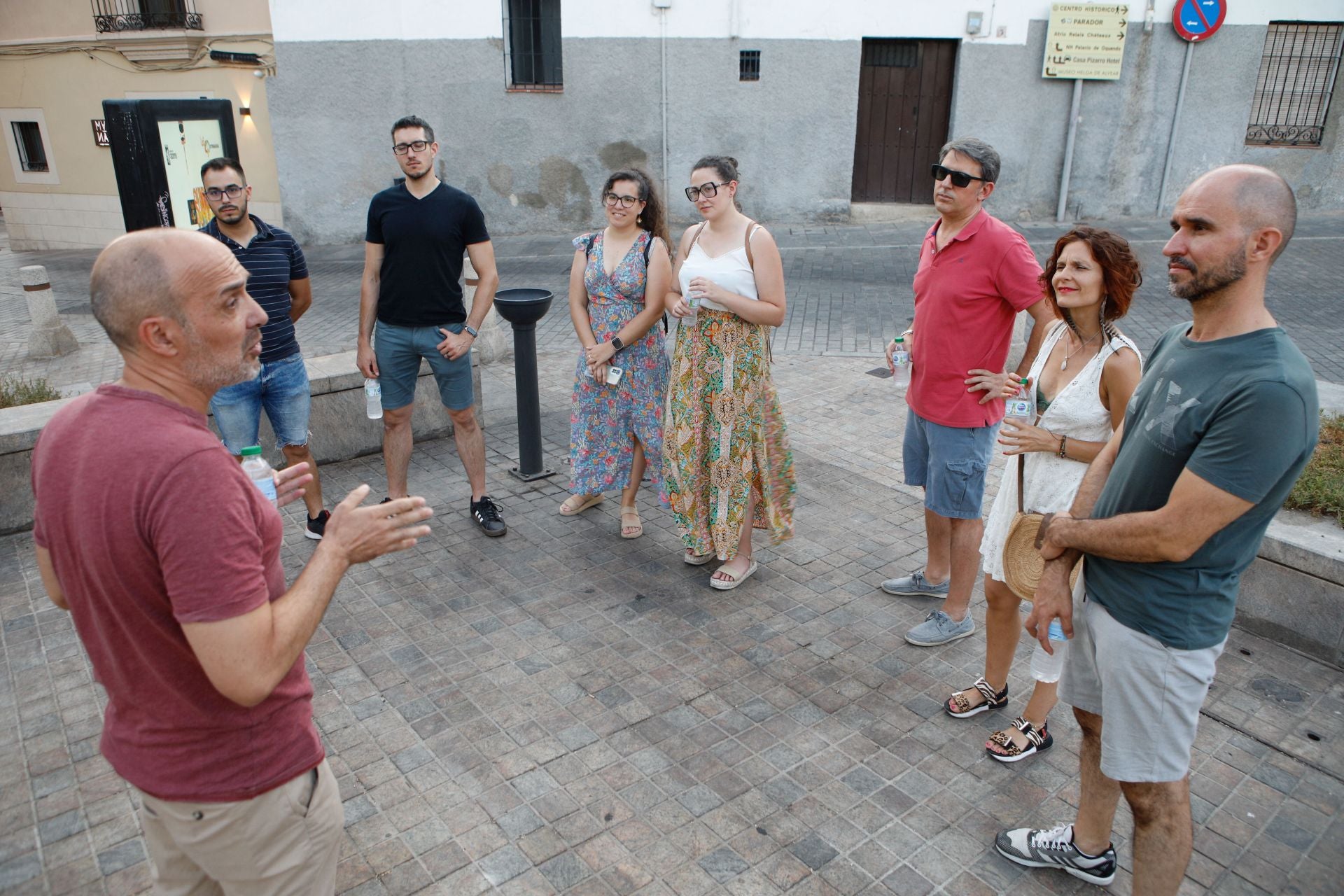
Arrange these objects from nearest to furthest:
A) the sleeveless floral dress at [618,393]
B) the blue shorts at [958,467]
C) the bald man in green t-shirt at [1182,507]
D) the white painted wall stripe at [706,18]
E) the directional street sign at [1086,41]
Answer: the bald man in green t-shirt at [1182,507]
the blue shorts at [958,467]
the sleeveless floral dress at [618,393]
the directional street sign at [1086,41]
the white painted wall stripe at [706,18]

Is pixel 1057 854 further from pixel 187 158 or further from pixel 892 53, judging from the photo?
pixel 892 53

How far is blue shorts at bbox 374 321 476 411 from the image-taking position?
4.99m

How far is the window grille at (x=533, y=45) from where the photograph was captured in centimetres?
1462

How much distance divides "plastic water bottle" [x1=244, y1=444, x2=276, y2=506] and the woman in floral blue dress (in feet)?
7.35

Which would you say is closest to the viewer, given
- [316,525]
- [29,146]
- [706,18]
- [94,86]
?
[316,525]

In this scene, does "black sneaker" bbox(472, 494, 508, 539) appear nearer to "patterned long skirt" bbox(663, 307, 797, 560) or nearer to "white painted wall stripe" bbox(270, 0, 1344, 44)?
"patterned long skirt" bbox(663, 307, 797, 560)

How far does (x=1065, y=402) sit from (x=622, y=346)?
243 centimetres

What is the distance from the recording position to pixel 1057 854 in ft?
9.47

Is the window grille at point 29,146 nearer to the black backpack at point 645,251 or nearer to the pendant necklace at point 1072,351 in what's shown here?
the black backpack at point 645,251

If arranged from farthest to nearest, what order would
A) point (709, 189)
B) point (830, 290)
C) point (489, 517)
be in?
point (830, 290) → point (489, 517) → point (709, 189)

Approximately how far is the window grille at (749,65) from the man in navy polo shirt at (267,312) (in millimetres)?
11323

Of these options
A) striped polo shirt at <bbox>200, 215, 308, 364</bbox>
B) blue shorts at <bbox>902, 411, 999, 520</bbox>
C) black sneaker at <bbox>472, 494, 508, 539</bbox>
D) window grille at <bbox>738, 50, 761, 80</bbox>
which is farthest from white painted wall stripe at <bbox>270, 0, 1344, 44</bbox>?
blue shorts at <bbox>902, 411, 999, 520</bbox>

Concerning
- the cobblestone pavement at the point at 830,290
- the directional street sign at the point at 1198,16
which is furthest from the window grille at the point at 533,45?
the directional street sign at the point at 1198,16

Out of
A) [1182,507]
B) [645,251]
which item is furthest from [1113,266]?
[645,251]
